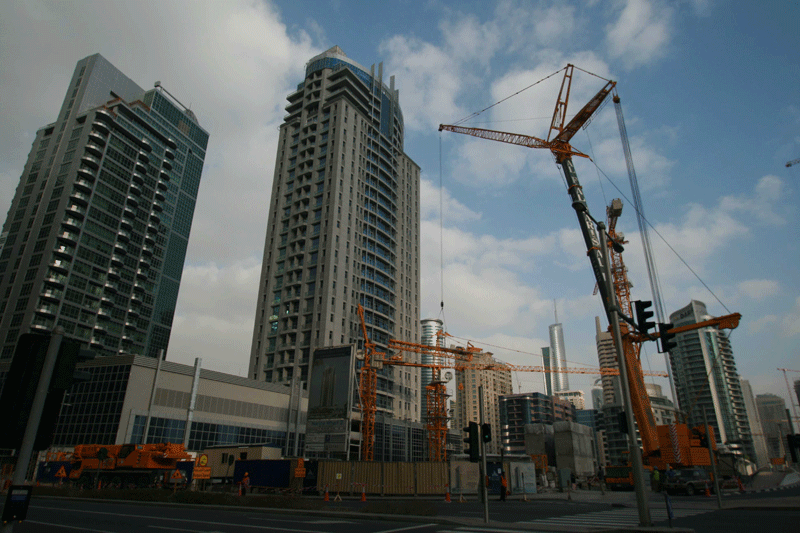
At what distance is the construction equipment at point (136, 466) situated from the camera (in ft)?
121

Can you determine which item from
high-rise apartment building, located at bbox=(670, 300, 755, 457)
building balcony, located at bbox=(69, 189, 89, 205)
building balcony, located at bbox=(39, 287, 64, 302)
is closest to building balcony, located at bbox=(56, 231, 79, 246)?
building balcony, located at bbox=(69, 189, 89, 205)

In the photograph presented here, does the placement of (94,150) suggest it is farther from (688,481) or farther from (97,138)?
(688,481)

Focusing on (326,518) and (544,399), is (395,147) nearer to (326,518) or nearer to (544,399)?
(326,518)

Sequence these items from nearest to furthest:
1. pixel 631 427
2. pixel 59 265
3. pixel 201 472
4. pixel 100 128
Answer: pixel 631 427 → pixel 201 472 → pixel 59 265 → pixel 100 128

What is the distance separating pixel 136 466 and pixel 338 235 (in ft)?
206

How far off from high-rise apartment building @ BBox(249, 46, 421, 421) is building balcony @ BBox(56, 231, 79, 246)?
37.2 metres

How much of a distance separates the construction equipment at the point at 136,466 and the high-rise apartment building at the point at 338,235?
46.3 m

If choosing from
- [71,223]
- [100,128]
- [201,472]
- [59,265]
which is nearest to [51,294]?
[59,265]

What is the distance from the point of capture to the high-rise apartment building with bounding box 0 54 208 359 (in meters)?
91.9

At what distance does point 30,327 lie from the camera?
82.8m

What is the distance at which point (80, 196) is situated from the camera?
324 ft

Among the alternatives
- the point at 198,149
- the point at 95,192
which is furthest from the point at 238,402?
the point at 198,149

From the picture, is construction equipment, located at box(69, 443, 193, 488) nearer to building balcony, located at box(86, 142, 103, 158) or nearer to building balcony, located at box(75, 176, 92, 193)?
building balcony, located at box(75, 176, 92, 193)

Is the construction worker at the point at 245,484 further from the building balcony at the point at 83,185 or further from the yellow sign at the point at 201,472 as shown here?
the building balcony at the point at 83,185
